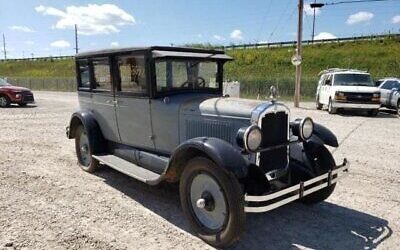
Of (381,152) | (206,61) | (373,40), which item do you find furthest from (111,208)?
(373,40)

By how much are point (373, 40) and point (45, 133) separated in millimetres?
46244

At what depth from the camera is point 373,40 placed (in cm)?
4766

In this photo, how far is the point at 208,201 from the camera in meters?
4.14

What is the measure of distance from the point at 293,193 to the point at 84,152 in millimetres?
4397

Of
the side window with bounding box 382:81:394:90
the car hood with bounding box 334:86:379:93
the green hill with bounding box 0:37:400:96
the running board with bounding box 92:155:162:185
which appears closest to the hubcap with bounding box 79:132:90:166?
the running board with bounding box 92:155:162:185

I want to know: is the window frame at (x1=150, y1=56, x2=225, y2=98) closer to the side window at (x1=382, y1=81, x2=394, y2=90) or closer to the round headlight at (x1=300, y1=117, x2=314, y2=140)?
the round headlight at (x1=300, y1=117, x2=314, y2=140)

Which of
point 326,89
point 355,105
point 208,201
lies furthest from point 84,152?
point 326,89

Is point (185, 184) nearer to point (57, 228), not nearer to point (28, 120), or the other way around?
point (57, 228)

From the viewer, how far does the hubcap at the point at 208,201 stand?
4098mm

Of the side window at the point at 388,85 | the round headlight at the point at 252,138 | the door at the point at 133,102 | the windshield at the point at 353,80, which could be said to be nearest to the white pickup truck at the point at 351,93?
the windshield at the point at 353,80

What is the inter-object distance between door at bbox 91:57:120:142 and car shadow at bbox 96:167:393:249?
4.38ft

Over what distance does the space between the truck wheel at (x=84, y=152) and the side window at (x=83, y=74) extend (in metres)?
0.80

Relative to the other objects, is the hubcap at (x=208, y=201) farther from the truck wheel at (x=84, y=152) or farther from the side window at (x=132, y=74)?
the truck wheel at (x=84, y=152)

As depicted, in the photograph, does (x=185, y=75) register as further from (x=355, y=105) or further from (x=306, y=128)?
(x=355, y=105)
